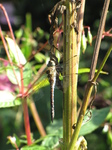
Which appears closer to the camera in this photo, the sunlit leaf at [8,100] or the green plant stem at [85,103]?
the green plant stem at [85,103]

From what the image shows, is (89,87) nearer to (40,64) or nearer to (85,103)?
(85,103)

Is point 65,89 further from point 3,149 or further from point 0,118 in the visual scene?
point 0,118

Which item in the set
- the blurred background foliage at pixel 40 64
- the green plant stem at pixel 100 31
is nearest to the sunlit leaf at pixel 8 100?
the blurred background foliage at pixel 40 64

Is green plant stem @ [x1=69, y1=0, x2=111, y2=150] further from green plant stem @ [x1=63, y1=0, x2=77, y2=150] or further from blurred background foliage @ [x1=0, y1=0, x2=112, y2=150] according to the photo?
blurred background foliage @ [x1=0, y1=0, x2=112, y2=150]

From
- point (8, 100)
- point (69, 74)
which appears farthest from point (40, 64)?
point (69, 74)

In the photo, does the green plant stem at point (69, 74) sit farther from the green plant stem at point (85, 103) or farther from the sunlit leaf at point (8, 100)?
the sunlit leaf at point (8, 100)

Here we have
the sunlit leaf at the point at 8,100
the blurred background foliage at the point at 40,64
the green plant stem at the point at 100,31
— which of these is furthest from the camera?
the blurred background foliage at the point at 40,64
